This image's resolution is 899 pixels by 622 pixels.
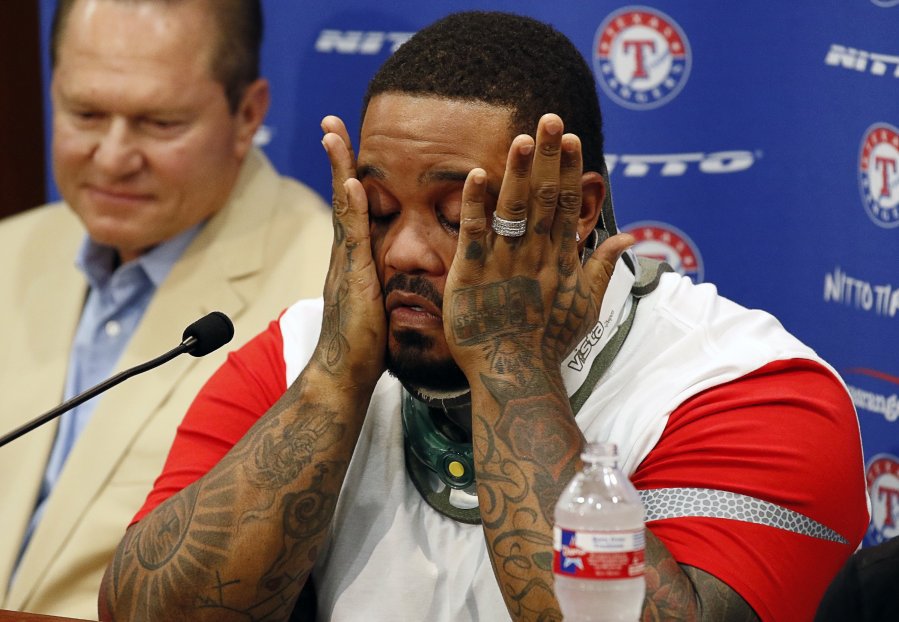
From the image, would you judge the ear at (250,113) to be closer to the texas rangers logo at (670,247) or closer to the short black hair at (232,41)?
the short black hair at (232,41)

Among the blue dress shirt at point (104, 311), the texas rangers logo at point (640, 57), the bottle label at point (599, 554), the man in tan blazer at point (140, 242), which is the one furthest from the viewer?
the blue dress shirt at point (104, 311)

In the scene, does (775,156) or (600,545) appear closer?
(600,545)

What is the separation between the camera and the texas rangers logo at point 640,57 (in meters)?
2.80

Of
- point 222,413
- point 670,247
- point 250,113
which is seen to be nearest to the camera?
point 222,413

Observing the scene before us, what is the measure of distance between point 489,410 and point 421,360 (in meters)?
0.16

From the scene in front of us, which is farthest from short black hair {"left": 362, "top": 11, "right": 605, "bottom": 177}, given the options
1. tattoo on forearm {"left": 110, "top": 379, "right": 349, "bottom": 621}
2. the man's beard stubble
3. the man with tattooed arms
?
tattoo on forearm {"left": 110, "top": 379, "right": 349, "bottom": 621}

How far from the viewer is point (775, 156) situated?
2.68 meters

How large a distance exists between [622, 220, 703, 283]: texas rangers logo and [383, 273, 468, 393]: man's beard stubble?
38.9 inches

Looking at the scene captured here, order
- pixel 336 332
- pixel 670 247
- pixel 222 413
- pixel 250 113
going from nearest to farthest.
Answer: pixel 336 332, pixel 222 413, pixel 670 247, pixel 250 113

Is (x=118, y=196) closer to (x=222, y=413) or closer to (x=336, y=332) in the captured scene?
(x=222, y=413)

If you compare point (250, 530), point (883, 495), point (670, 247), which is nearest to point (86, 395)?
point (250, 530)

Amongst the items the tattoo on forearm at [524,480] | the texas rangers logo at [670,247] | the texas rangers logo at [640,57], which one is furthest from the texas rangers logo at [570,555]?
the texas rangers logo at [640,57]

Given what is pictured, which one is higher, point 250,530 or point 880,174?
point 880,174

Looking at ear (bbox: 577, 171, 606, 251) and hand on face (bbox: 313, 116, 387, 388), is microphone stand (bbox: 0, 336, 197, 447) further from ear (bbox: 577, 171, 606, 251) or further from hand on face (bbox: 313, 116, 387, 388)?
ear (bbox: 577, 171, 606, 251)
